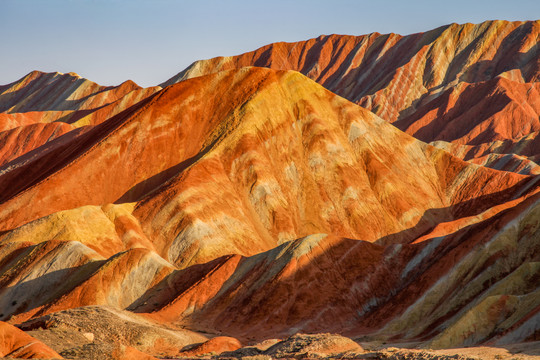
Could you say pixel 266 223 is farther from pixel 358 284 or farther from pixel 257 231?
pixel 358 284

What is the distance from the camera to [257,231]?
9038 cm

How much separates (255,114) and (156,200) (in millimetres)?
20139

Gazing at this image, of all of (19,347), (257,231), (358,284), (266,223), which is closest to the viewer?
(19,347)

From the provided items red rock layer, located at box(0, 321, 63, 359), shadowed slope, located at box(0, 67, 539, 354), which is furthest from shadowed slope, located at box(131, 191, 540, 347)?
red rock layer, located at box(0, 321, 63, 359)

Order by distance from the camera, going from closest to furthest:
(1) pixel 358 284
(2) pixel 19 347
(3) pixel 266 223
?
(2) pixel 19 347
(1) pixel 358 284
(3) pixel 266 223

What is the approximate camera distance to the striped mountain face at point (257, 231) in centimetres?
5719

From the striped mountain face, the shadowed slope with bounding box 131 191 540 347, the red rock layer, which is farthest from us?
the shadowed slope with bounding box 131 191 540 347

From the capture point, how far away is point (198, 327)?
64.2 metres

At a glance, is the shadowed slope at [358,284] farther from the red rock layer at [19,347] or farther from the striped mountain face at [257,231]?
the red rock layer at [19,347]

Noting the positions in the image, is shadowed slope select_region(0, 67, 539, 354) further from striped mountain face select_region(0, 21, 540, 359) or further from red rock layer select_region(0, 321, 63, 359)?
red rock layer select_region(0, 321, 63, 359)

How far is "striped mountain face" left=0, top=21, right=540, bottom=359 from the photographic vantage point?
5719 centimetres

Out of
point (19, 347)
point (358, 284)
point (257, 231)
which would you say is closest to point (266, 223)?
point (257, 231)

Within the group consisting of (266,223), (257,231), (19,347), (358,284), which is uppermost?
(266,223)

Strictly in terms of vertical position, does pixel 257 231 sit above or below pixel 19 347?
above
